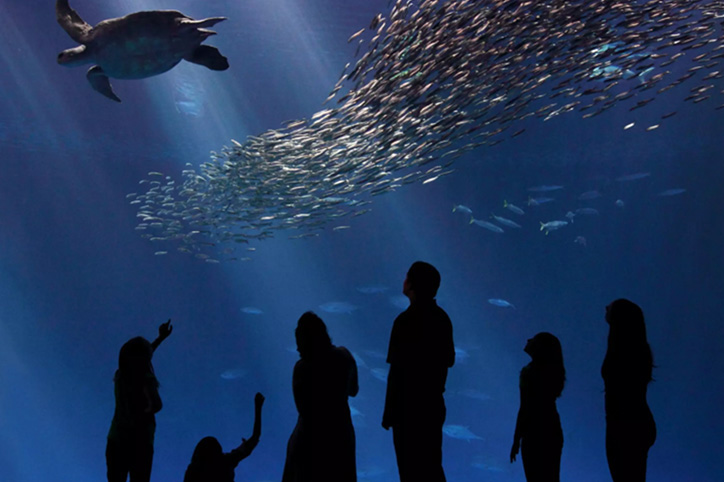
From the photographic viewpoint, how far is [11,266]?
97.8ft

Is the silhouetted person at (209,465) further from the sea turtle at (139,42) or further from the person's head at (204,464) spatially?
the sea turtle at (139,42)

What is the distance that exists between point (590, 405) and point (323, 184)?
92.1 feet

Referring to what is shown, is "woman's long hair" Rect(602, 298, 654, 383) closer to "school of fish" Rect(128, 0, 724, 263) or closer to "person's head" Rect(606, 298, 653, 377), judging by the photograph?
"person's head" Rect(606, 298, 653, 377)

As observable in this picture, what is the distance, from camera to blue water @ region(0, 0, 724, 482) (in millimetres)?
24859

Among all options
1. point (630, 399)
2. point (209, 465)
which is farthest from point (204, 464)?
point (630, 399)

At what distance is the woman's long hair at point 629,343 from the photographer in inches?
127

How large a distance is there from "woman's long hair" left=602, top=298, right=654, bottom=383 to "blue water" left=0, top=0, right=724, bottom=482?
19.3m

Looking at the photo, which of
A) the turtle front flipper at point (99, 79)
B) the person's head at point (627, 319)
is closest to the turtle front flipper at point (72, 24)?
the turtle front flipper at point (99, 79)

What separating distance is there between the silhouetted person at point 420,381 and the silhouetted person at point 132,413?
66.8 inches

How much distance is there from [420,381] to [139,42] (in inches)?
155

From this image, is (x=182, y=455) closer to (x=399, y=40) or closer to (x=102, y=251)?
(x=102, y=251)

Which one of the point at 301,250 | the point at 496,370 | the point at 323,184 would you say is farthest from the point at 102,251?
the point at 496,370

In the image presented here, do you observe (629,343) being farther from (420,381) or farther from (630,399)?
(420,381)

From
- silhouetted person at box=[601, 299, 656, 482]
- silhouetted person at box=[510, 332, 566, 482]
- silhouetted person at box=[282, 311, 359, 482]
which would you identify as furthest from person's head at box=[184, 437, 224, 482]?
silhouetted person at box=[601, 299, 656, 482]
